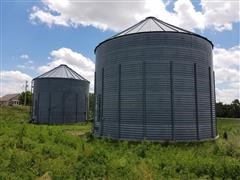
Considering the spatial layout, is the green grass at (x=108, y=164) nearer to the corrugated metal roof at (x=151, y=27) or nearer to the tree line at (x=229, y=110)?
the corrugated metal roof at (x=151, y=27)

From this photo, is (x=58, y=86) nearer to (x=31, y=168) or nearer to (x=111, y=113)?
(x=111, y=113)

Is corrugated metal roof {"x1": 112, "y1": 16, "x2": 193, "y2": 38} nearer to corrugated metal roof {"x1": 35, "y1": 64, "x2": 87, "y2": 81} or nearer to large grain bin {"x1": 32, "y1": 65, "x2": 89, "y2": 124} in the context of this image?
large grain bin {"x1": 32, "y1": 65, "x2": 89, "y2": 124}

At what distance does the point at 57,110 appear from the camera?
37.8 meters

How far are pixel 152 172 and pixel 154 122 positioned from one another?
814 cm

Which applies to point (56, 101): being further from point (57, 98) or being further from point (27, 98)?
point (27, 98)

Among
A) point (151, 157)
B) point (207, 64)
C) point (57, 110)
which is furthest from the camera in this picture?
point (57, 110)

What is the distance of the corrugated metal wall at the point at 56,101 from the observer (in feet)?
124

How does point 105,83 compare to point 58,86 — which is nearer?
point 105,83

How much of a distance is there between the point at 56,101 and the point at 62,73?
15.0 ft

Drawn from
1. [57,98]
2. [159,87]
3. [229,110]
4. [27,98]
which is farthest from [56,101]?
[27,98]

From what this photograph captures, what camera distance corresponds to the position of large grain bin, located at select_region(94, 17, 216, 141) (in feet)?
58.5

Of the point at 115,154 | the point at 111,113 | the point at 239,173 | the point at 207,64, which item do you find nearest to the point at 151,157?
the point at 115,154

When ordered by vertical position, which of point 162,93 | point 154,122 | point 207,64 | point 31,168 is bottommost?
point 31,168

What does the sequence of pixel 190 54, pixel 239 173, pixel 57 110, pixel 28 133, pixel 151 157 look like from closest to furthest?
pixel 239 173, pixel 151 157, pixel 28 133, pixel 190 54, pixel 57 110
